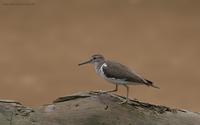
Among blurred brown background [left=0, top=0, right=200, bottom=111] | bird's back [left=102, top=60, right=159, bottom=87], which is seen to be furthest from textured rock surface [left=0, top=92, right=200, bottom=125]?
blurred brown background [left=0, top=0, right=200, bottom=111]

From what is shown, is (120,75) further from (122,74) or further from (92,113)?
(92,113)

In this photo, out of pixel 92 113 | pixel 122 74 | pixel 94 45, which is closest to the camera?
pixel 92 113

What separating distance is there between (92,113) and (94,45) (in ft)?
28.6

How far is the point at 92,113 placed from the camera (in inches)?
114

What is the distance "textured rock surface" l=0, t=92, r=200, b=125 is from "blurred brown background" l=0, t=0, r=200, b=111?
6259 mm

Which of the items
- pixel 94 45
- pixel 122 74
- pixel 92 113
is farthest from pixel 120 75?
pixel 94 45

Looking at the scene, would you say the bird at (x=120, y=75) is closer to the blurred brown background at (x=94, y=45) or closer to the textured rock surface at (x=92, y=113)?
the textured rock surface at (x=92, y=113)

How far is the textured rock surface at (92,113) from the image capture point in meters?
2.89

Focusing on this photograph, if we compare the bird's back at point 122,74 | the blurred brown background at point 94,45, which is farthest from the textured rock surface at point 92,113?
the blurred brown background at point 94,45

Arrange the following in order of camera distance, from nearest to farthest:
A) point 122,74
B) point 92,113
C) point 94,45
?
1. point 92,113
2. point 122,74
3. point 94,45

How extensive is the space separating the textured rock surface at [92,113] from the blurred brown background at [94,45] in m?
6.26

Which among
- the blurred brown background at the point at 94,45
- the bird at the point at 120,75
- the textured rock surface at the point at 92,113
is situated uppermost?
the blurred brown background at the point at 94,45

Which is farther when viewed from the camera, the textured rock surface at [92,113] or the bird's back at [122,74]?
the bird's back at [122,74]

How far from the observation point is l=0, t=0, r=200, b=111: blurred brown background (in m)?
10.1
